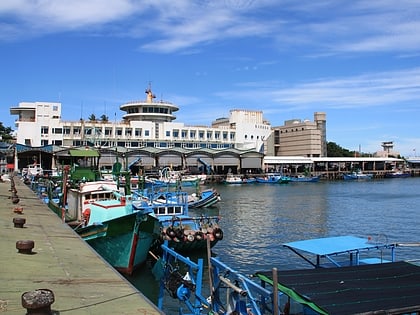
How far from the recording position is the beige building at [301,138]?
427 feet

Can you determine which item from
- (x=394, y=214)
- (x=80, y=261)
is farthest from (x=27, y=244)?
(x=394, y=214)

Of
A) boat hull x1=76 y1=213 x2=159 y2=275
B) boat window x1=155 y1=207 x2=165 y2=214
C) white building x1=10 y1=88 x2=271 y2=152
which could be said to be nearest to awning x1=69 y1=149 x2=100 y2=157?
boat window x1=155 y1=207 x2=165 y2=214

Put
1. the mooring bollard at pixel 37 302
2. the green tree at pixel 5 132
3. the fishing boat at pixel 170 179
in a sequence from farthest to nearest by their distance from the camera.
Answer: the green tree at pixel 5 132, the fishing boat at pixel 170 179, the mooring bollard at pixel 37 302

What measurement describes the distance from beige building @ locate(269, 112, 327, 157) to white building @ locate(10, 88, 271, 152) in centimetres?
1694

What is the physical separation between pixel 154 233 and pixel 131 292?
36.1 feet

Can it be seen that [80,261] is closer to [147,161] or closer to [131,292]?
[131,292]

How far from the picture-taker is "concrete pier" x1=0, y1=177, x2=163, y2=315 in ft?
23.4

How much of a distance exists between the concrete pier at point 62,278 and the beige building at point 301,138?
12055cm

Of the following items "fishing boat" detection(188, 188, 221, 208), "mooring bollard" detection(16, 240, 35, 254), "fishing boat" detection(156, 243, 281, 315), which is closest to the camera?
"fishing boat" detection(156, 243, 281, 315)

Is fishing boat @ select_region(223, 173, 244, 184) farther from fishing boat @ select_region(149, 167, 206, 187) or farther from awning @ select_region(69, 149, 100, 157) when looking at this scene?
awning @ select_region(69, 149, 100, 157)

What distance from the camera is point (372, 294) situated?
26.4 feet

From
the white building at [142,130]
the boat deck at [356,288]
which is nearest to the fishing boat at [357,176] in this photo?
the white building at [142,130]

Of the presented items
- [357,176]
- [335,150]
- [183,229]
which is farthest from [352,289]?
[335,150]

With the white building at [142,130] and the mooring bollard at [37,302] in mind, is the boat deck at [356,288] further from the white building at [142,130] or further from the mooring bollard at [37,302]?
the white building at [142,130]
